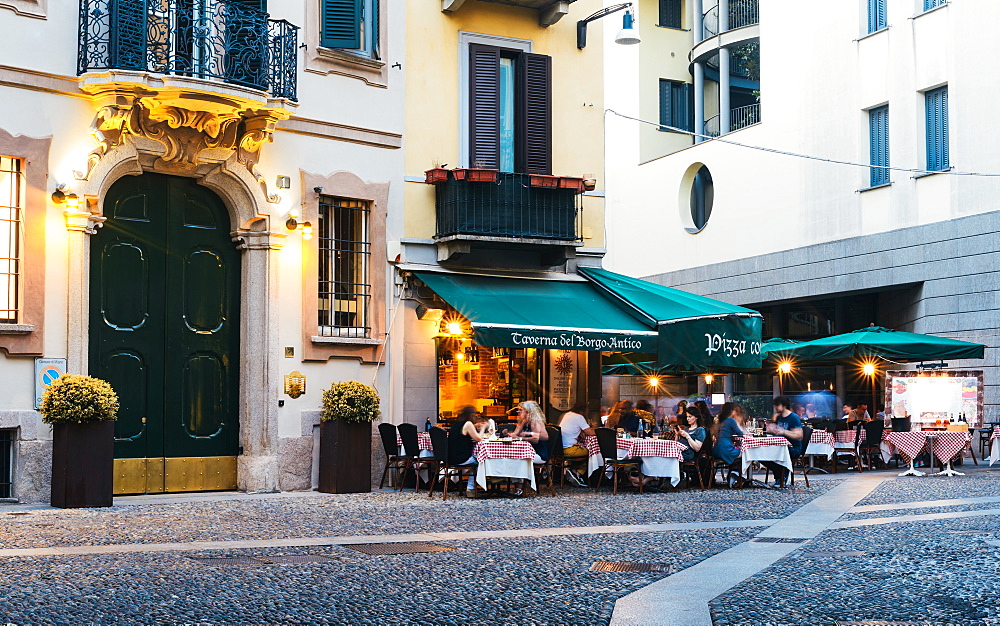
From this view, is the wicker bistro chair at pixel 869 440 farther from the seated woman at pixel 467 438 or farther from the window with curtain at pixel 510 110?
the seated woman at pixel 467 438

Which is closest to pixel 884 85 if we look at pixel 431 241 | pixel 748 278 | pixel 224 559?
pixel 748 278

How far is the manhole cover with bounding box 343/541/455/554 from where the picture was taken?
1027 cm

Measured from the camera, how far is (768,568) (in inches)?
371

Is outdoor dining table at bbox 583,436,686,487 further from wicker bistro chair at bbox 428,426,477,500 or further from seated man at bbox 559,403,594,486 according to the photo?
wicker bistro chair at bbox 428,426,477,500

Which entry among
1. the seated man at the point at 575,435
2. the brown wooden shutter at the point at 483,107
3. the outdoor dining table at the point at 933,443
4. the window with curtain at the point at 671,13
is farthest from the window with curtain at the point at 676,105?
the seated man at the point at 575,435

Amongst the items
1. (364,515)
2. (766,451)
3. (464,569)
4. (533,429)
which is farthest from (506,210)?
(464,569)

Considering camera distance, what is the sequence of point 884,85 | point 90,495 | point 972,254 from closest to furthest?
point 90,495
point 972,254
point 884,85

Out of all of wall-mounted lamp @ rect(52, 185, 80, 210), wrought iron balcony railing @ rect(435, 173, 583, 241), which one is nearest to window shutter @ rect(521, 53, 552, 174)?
wrought iron balcony railing @ rect(435, 173, 583, 241)

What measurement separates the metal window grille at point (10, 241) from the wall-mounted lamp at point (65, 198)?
38 cm

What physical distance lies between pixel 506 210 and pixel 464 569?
9.14m

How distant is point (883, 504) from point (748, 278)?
17727mm

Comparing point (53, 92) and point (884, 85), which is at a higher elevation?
point (884, 85)

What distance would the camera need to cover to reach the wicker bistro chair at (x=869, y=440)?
69.9 feet

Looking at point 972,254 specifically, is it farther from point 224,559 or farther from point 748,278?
point 224,559
